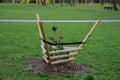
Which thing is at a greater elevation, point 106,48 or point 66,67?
point 66,67

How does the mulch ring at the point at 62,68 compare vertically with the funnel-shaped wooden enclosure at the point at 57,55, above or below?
below

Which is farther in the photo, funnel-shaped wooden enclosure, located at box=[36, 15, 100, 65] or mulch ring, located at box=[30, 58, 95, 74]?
mulch ring, located at box=[30, 58, 95, 74]

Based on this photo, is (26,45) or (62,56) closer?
(62,56)

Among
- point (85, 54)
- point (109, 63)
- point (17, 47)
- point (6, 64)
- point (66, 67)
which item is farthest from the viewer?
point (17, 47)

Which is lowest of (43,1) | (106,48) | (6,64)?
(43,1)

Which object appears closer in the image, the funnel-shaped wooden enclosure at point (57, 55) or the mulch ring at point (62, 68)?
the funnel-shaped wooden enclosure at point (57, 55)

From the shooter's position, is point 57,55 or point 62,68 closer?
point 57,55

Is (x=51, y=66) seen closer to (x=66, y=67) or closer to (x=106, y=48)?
(x=66, y=67)

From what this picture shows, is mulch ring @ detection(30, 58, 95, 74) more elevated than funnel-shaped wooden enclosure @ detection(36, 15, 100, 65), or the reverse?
funnel-shaped wooden enclosure @ detection(36, 15, 100, 65)

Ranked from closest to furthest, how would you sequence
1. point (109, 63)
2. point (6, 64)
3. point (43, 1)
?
point (6, 64) < point (109, 63) < point (43, 1)

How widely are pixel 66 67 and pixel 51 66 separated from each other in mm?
506

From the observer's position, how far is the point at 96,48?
13367 millimetres

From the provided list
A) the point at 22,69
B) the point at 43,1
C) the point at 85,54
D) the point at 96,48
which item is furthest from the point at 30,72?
the point at 43,1

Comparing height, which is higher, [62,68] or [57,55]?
[57,55]
